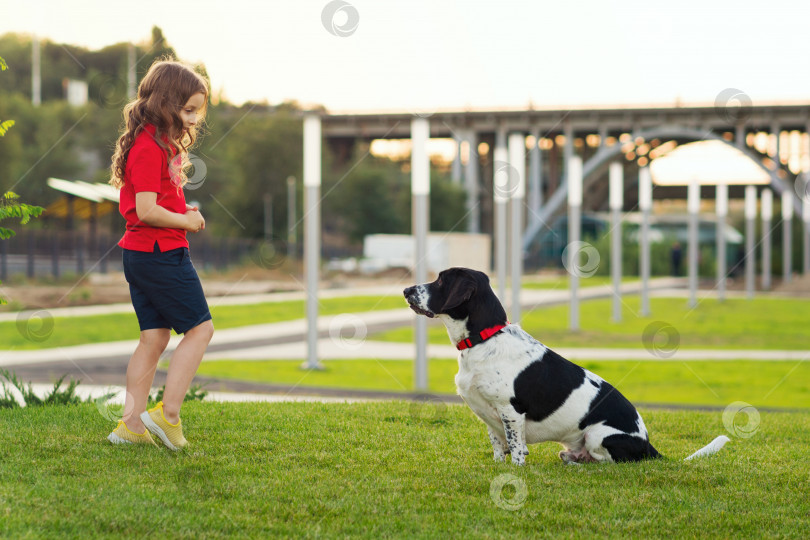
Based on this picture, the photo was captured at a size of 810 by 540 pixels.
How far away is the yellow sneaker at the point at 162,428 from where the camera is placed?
479 centimetres

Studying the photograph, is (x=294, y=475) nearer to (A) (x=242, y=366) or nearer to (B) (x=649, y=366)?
(A) (x=242, y=366)

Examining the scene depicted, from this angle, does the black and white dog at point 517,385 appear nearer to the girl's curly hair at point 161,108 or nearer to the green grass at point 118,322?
the girl's curly hair at point 161,108

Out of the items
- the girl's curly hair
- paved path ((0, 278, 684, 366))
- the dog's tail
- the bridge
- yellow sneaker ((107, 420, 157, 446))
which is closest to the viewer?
the girl's curly hair

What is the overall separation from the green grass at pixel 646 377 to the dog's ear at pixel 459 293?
5722 mm

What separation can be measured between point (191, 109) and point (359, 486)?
2200 millimetres

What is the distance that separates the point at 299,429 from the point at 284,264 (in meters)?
42.4

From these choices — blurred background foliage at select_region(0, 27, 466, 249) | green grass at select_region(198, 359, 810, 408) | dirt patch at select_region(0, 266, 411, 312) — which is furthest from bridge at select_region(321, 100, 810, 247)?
green grass at select_region(198, 359, 810, 408)

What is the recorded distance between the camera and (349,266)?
49344mm

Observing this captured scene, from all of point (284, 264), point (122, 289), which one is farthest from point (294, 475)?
point (284, 264)

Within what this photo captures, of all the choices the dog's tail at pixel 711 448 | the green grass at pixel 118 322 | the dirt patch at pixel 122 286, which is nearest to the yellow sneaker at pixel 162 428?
the dog's tail at pixel 711 448

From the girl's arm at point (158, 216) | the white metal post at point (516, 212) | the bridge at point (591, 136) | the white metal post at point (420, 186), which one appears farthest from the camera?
the bridge at point (591, 136)

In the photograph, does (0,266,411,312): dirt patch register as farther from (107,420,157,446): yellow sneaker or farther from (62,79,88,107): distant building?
Answer: (62,79,88,107): distant building

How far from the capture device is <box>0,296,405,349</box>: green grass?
15250mm

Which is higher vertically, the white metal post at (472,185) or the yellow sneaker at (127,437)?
the white metal post at (472,185)
